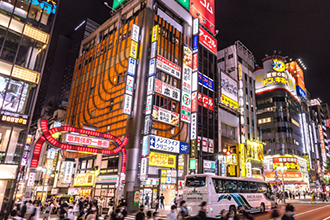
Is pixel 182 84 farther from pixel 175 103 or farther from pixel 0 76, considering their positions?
pixel 0 76

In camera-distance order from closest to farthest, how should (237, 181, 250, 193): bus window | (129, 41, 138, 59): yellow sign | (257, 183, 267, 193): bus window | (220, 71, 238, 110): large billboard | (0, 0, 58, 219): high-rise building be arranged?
(0, 0, 58, 219): high-rise building, (237, 181, 250, 193): bus window, (257, 183, 267, 193): bus window, (129, 41, 138, 59): yellow sign, (220, 71, 238, 110): large billboard

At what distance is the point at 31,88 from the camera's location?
19.9m

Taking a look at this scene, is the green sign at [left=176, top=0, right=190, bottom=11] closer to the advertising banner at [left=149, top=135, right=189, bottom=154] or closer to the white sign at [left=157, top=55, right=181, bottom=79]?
the white sign at [left=157, top=55, right=181, bottom=79]

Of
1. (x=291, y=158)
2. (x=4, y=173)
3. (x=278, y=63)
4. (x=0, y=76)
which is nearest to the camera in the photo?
(x=4, y=173)

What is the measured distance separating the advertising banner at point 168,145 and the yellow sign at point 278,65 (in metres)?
66.8

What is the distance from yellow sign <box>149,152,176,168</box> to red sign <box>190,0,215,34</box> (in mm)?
33791

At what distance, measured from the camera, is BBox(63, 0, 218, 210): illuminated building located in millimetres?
31234

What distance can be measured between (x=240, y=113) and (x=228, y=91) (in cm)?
709

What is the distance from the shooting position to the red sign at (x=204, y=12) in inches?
2034

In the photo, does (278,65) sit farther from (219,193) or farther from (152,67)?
(219,193)

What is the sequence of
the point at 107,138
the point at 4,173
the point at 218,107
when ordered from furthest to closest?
the point at 218,107, the point at 107,138, the point at 4,173

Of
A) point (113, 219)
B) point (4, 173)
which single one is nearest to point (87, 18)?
point (4, 173)

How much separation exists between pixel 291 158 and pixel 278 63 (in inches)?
1410

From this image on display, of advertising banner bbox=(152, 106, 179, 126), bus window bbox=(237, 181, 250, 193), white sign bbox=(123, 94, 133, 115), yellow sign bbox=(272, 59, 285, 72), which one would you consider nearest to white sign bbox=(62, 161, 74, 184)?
white sign bbox=(123, 94, 133, 115)
